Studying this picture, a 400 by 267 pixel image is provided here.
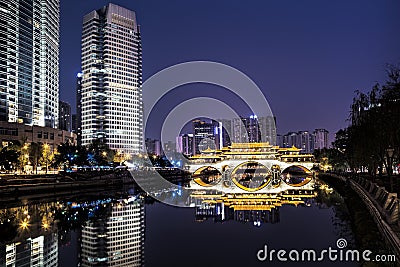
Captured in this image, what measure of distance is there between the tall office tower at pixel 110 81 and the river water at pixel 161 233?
8543cm

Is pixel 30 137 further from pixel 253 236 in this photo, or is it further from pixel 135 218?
pixel 253 236

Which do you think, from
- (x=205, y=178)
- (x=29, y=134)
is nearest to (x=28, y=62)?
(x=29, y=134)

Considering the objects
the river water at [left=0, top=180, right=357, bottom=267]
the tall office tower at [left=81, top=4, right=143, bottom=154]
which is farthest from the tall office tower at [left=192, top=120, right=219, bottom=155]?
the river water at [left=0, top=180, right=357, bottom=267]

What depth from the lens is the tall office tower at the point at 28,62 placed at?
74.5m

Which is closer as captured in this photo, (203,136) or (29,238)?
(29,238)

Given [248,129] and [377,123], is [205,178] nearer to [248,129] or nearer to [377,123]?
[248,129]

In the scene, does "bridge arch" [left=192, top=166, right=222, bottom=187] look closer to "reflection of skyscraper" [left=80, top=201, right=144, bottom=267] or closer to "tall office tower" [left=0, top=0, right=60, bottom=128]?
"tall office tower" [left=0, top=0, right=60, bottom=128]

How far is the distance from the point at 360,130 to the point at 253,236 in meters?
15.4

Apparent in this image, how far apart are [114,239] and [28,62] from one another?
69.7m

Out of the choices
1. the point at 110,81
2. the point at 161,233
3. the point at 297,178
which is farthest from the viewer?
the point at 110,81

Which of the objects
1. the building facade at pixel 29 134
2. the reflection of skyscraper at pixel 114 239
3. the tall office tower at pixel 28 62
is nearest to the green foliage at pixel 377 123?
the reflection of skyscraper at pixel 114 239

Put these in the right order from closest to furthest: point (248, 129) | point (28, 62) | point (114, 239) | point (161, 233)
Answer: point (114, 239), point (161, 233), point (28, 62), point (248, 129)

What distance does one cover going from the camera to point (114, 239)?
2253 cm

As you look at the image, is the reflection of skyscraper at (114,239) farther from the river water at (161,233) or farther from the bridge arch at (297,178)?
the bridge arch at (297,178)
